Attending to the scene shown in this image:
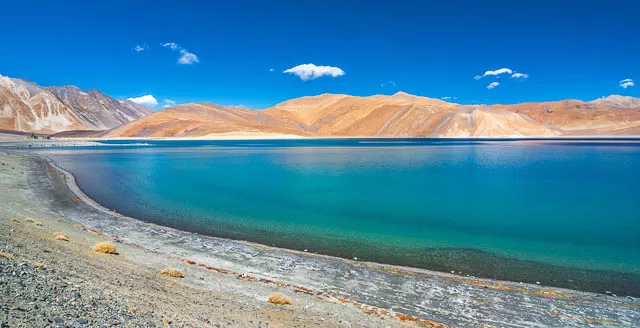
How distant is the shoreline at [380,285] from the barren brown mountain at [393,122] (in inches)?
5370

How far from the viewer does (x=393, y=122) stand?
161 m

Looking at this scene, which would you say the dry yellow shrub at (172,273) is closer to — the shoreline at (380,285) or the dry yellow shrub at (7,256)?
the shoreline at (380,285)

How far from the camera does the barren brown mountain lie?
472 feet

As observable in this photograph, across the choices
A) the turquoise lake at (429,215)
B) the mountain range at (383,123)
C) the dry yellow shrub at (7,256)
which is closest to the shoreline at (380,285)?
the turquoise lake at (429,215)

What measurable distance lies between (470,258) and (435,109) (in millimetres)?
160393

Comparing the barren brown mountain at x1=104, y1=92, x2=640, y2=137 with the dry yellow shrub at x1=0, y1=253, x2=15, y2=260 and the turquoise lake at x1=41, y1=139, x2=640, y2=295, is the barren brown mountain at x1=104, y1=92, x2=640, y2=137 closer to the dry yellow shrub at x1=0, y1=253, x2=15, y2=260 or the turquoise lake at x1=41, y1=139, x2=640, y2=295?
the turquoise lake at x1=41, y1=139, x2=640, y2=295

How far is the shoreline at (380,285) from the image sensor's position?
8.21m

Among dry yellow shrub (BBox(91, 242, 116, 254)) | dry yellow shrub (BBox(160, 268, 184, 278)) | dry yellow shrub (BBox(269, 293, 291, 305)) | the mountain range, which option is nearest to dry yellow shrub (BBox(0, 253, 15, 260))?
dry yellow shrub (BBox(91, 242, 116, 254))

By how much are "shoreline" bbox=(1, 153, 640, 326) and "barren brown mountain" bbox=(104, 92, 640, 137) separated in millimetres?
136393

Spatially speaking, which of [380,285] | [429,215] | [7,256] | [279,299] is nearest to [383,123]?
[429,215]

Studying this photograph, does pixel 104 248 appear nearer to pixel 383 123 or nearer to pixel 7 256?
pixel 7 256

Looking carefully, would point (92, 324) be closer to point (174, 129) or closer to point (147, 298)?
point (147, 298)

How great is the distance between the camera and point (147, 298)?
23.4 ft

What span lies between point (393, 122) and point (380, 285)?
509 ft
